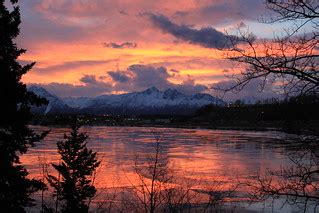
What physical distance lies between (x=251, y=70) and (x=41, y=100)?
6.17 metres

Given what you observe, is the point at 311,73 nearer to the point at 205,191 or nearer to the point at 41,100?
the point at 41,100

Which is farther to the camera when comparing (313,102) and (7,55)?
(7,55)

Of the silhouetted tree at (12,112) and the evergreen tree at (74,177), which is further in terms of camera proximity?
the evergreen tree at (74,177)

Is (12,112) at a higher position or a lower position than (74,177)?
higher

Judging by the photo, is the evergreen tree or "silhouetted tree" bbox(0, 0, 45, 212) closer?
"silhouetted tree" bbox(0, 0, 45, 212)

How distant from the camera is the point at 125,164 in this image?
37062 millimetres

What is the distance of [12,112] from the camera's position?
10352 mm

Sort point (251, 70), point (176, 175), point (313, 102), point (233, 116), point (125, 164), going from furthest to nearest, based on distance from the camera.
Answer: point (233, 116) < point (125, 164) < point (176, 175) < point (251, 70) < point (313, 102)

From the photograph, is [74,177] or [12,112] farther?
[74,177]

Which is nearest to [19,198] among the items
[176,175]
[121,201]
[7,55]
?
[7,55]

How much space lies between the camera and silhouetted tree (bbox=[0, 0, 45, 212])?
10219mm

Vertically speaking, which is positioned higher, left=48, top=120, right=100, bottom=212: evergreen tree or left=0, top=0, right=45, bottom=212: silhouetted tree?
left=0, top=0, right=45, bottom=212: silhouetted tree

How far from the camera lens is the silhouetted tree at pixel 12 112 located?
10219 mm

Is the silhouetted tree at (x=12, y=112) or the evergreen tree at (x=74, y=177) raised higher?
the silhouetted tree at (x=12, y=112)
